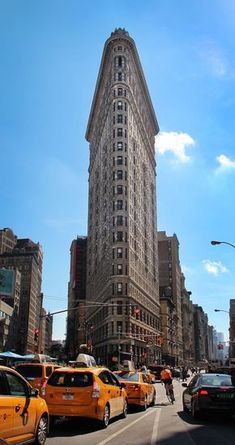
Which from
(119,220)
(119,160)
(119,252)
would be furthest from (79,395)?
(119,160)

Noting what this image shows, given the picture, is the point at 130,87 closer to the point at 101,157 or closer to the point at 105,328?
the point at 101,157

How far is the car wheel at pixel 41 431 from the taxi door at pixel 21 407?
34 cm

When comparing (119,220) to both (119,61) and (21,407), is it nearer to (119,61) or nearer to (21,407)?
(119,61)

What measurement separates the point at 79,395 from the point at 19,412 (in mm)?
4205

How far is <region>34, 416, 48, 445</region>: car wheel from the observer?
9.90 m

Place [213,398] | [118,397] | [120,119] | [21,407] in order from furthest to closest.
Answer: [120,119] → [118,397] → [213,398] → [21,407]

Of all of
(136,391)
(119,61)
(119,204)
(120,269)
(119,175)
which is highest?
(119,61)

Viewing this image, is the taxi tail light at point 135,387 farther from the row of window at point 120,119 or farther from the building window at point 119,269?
the row of window at point 120,119

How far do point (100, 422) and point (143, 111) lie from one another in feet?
432

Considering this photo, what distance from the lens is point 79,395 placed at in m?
13.0

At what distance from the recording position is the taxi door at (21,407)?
8.84 m

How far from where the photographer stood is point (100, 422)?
1341 cm

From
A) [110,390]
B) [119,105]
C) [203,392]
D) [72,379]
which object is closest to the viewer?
[72,379]

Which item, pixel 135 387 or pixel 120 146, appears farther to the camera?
pixel 120 146
